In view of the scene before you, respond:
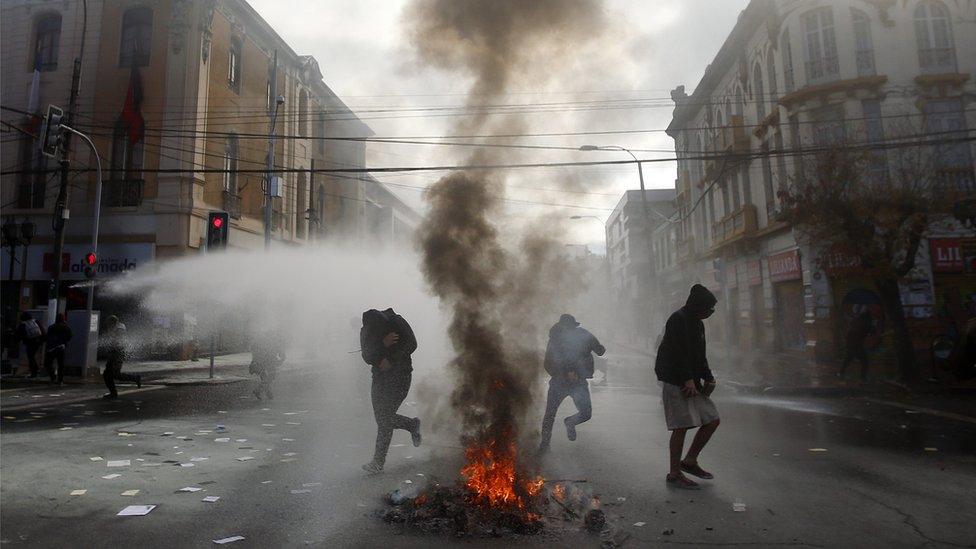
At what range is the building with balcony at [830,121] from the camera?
15469 millimetres

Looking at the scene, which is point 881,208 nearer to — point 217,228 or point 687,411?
point 687,411

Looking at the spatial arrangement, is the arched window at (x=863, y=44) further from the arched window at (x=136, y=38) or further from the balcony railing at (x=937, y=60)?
the arched window at (x=136, y=38)

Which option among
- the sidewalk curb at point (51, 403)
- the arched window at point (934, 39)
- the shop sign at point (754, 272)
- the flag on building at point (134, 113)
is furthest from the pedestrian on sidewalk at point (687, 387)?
the flag on building at point (134, 113)

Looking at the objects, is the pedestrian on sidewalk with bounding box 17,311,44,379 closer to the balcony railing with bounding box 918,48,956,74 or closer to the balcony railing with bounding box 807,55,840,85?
the balcony railing with bounding box 807,55,840,85

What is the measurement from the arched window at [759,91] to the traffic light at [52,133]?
2076cm

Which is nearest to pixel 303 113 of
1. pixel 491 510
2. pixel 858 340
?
pixel 858 340

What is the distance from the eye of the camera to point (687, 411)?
5.02 m

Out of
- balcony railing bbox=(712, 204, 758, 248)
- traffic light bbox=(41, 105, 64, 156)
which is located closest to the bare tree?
balcony railing bbox=(712, 204, 758, 248)

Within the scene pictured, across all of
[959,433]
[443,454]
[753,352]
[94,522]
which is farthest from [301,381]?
[753,352]

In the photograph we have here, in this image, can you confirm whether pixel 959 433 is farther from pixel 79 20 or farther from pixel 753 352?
pixel 79 20

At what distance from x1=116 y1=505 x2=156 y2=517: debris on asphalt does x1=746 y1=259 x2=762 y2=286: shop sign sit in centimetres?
2140

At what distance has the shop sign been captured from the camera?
21.4m

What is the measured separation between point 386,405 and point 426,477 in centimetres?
84

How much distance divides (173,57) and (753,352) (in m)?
23.9
